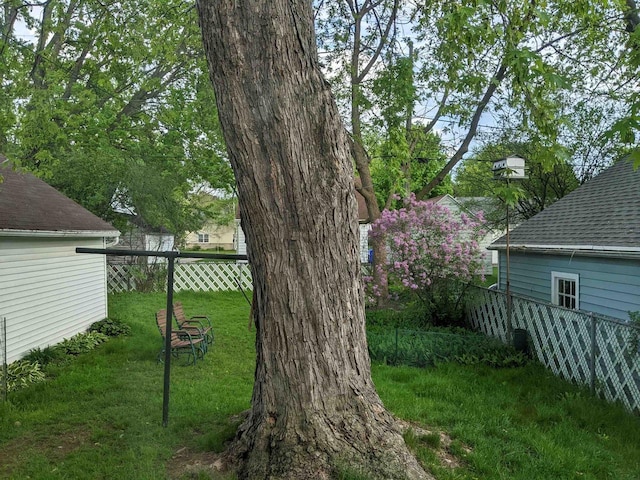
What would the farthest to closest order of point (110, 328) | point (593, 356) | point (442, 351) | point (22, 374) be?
point (110, 328) → point (442, 351) → point (22, 374) → point (593, 356)

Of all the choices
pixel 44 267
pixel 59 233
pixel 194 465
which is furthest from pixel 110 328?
pixel 194 465

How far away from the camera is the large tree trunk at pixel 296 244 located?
313 cm

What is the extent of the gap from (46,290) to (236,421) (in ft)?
19.9

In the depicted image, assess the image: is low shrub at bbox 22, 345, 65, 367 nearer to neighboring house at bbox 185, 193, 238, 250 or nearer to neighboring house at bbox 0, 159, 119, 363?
neighboring house at bbox 0, 159, 119, 363

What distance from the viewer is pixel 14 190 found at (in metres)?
9.57

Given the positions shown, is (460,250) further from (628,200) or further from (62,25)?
(62,25)

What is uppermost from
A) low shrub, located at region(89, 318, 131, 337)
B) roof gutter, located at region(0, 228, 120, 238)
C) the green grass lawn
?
roof gutter, located at region(0, 228, 120, 238)

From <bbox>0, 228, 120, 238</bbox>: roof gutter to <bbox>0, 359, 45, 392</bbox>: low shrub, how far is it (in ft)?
6.55

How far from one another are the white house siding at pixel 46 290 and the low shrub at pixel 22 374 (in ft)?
1.31

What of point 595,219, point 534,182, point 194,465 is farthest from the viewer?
point 534,182

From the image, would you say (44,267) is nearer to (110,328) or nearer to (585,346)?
(110,328)

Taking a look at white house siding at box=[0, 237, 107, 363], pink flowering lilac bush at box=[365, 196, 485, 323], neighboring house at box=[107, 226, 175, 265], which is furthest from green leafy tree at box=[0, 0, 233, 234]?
pink flowering lilac bush at box=[365, 196, 485, 323]

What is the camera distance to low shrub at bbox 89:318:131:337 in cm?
1043

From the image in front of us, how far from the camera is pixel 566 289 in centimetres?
923
